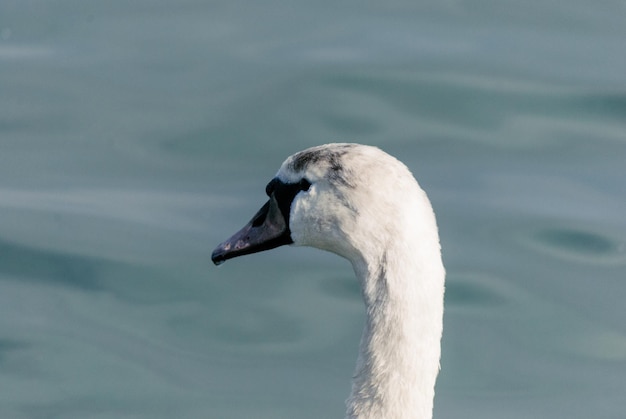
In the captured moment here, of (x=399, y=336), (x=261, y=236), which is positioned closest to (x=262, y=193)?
(x=261, y=236)

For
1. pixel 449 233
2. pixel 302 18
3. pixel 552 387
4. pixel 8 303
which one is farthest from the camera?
pixel 302 18

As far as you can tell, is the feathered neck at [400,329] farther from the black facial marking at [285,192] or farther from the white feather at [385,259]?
the black facial marking at [285,192]

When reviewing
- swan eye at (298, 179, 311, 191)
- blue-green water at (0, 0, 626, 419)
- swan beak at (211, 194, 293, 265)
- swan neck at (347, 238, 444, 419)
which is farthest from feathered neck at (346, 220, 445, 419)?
blue-green water at (0, 0, 626, 419)

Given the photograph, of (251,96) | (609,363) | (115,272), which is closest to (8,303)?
(115,272)

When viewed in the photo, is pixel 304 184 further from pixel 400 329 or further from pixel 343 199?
pixel 400 329

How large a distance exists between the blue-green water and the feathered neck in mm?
1833

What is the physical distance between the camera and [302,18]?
32.5 ft

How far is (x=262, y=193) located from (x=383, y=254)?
354 cm

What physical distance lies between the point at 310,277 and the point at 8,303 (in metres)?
1.67

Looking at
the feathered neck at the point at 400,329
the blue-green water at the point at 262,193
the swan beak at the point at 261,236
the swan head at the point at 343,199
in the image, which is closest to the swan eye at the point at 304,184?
the swan head at the point at 343,199

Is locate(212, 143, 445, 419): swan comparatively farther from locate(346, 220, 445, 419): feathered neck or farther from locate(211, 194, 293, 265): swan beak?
locate(211, 194, 293, 265): swan beak

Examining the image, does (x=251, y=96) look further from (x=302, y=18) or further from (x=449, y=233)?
(x=449, y=233)

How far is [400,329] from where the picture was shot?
4.69 meters

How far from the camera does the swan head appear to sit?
4.63 m
